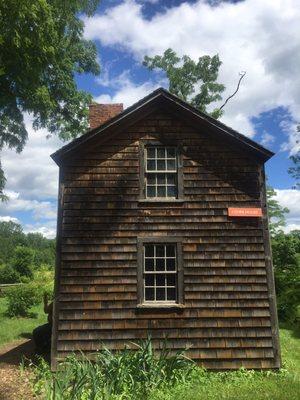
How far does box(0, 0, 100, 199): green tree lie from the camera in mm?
12453

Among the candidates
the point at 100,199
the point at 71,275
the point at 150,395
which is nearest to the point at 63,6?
the point at 100,199

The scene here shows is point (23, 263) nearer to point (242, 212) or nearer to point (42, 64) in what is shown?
point (42, 64)

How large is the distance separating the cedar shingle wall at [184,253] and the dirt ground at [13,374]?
3.99 ft

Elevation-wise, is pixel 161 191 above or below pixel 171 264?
above

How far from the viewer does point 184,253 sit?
33.4 ft

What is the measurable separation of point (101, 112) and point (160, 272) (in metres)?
5.83

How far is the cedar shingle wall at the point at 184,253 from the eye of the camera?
9797 mm

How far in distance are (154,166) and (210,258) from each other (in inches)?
120

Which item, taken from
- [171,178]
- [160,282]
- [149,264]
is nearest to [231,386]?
[160,282]

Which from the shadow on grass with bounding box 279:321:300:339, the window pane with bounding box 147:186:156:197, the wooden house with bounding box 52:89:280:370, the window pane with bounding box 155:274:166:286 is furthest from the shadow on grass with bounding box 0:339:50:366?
the shadow on grass with bounding box 279:321:300:339

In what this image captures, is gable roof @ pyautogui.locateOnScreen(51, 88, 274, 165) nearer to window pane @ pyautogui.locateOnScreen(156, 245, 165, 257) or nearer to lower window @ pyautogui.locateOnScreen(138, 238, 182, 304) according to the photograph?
lower window @ pyautogui.locateOnScreen(138, 238, 182, 304)

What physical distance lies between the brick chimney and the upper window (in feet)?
8.16

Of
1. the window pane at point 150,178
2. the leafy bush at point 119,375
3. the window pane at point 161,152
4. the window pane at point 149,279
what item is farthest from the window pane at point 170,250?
the window pane at point 161,152

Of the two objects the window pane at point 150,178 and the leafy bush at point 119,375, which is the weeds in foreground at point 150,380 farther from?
the window pane at point 150,178
